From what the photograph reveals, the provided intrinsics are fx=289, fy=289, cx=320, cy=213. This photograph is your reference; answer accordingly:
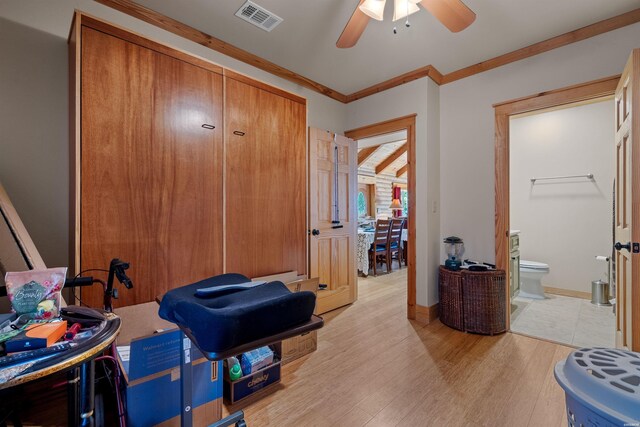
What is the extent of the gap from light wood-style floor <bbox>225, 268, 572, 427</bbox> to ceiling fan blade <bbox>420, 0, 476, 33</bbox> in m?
2.26

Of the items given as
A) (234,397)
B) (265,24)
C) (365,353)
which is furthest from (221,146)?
(365,353)

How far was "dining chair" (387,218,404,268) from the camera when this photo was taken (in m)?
5.34

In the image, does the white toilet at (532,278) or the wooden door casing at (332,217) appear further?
the white toilet at (532,278)

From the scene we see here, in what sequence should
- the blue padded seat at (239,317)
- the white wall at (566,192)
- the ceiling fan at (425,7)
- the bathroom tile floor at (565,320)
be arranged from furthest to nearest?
the white wall at (566,192) < the bathroom tile floor at (565,320) < the ceiling fan at (425,7) < the blue padded seat at (239,317)

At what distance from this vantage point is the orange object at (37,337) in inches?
30.2

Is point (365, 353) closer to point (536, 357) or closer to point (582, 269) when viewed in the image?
point (536, 357)

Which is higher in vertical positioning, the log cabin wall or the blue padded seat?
the log cabin wall

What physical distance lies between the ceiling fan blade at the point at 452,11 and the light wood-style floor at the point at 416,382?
7.42 feet

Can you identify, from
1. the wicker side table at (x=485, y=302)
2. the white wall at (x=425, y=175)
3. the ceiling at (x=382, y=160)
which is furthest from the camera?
the ceiling at (x=382, y=160)

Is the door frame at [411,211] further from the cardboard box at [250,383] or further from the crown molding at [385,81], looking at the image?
the cardboard box at [250,383]

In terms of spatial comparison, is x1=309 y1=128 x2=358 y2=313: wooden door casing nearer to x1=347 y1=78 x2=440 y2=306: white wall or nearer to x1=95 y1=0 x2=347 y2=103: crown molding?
x1=95 y1=0 x2=347 y2=103: crown molding

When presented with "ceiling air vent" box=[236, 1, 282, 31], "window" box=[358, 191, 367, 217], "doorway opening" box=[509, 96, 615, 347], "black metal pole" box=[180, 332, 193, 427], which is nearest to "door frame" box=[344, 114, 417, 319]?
"doorway opening" box=[509, 96, 615, 347]

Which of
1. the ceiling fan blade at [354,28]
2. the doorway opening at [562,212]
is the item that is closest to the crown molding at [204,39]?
the ceiling fan blade at [354,28]

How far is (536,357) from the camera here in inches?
86.1
